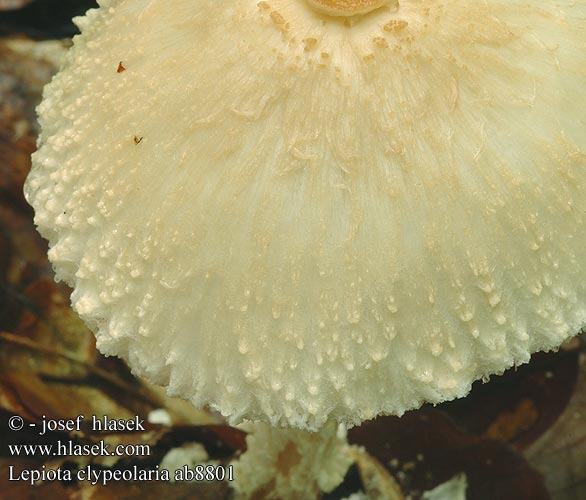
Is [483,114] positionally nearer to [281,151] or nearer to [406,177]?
[406,177]

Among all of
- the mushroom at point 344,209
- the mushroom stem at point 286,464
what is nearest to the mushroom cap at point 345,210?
the mushroom at point 344,209

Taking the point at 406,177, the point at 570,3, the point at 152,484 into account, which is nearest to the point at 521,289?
the point at 406,177

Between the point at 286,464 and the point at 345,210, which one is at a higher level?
the point at 345,210

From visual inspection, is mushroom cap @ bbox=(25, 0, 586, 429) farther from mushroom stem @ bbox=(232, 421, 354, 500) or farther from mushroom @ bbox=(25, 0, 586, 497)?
mushroom stem @ bbox=(232, 421, 354, 500)

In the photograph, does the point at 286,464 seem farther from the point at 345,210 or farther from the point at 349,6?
the point at 349,6

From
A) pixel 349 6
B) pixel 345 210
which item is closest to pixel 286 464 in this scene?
pixel 345 210

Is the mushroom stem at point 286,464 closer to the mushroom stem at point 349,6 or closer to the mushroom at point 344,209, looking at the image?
the mushroom at point 344,209
